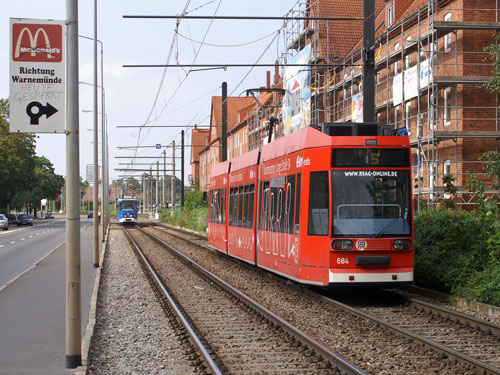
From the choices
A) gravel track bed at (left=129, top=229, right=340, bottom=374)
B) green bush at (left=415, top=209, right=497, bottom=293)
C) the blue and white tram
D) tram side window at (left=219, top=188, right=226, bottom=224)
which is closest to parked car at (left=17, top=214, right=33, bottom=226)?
the blue and white tram

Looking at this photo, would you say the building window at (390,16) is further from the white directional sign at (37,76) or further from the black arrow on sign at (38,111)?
the black arrow on sign at (38,111)

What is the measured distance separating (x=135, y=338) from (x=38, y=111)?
4.05m

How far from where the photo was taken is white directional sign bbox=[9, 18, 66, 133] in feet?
24.8

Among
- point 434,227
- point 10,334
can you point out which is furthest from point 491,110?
point 10,334

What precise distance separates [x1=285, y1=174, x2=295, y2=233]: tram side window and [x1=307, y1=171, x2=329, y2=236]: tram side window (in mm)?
993

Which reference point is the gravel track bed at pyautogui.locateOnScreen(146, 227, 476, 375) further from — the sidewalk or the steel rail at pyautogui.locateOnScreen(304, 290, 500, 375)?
the sidewalk

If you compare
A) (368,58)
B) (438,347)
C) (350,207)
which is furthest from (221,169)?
(438,347)

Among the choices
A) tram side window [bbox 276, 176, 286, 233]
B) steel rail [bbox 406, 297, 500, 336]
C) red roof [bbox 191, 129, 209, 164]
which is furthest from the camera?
red roof [bbox 191, 129, 209, 164]

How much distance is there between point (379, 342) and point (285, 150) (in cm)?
672

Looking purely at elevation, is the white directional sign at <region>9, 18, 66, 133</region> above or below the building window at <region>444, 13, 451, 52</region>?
below

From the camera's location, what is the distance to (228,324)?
11594mm

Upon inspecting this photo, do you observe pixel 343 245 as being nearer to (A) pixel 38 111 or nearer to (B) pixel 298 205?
(B) pixel 298 205

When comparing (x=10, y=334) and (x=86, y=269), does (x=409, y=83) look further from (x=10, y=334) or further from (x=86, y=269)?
(x=10, y=334)

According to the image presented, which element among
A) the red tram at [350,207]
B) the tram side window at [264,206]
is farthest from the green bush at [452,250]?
the tram side window at [264,206]
